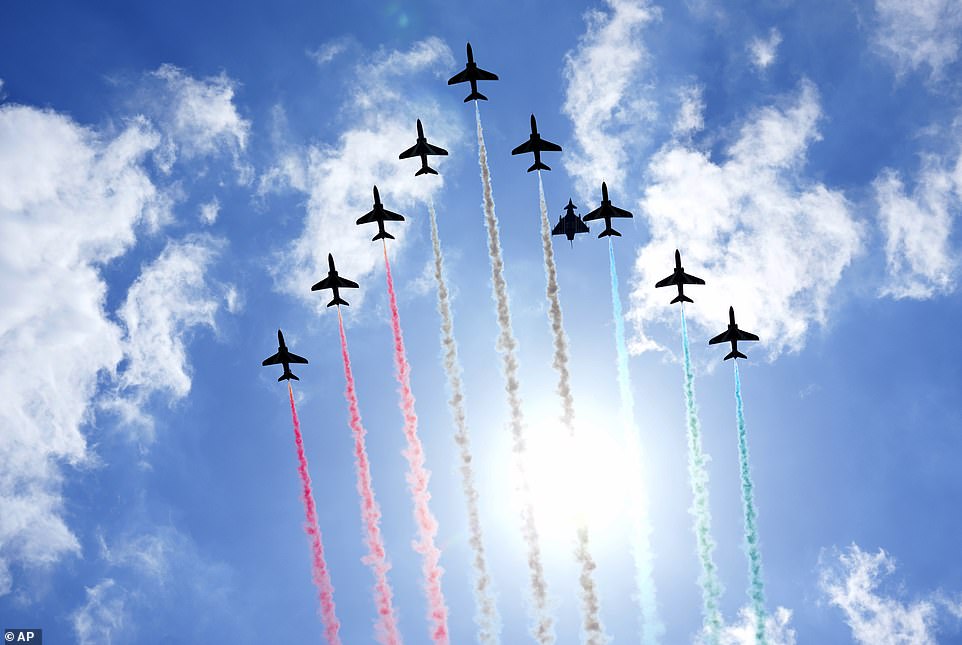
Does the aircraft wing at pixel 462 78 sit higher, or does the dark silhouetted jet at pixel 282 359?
the aircraft wing at pixel 462 78

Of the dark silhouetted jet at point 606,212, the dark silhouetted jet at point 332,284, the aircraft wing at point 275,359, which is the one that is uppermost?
the dark silhouetted jet at point 606,212

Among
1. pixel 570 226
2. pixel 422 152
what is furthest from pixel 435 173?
pixel 570 226

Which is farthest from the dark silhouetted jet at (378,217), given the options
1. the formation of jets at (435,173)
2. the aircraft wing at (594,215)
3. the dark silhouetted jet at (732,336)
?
Result: the dark silhouetted jet at (732,336)

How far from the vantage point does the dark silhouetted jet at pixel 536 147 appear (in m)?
82.6

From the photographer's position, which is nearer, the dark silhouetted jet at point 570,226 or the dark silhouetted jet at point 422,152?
the dark silhouetted jet at point 422,152

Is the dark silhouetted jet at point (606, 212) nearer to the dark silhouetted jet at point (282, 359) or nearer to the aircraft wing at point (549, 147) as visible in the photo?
the aircraft wing at point (549, 147)

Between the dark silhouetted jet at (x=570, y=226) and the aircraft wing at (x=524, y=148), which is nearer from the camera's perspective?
the aircraft wing at (x=524, y=148)

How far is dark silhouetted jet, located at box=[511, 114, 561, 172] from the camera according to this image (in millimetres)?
82556

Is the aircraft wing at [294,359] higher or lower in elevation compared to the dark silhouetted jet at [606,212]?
lower

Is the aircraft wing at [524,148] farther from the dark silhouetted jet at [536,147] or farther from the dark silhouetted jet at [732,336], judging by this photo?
the dark silhouetted jet at [732,336]

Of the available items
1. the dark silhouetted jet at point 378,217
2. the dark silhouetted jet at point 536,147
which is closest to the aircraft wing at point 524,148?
the dark silhouetted jet at point 536,147

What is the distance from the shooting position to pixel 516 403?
3034 inches

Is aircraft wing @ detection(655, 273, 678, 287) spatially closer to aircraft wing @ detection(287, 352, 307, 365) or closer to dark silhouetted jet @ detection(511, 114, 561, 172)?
dark silhouetted jet @ detection(511, 114, 561, 172)

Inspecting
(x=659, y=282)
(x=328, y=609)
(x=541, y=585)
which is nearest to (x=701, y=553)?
(x=541, y=585)
